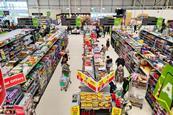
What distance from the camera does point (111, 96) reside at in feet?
14.8

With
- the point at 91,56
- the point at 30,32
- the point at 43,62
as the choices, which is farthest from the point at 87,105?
the point at 30,32

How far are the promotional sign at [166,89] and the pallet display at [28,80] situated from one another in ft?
12.3

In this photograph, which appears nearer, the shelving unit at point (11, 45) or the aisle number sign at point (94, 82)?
the aisle number sign at point (94, 82)

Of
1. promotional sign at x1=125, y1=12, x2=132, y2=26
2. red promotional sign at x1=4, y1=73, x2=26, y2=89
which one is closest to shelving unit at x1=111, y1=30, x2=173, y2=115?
red promotional sign at x1=4, y1=73, x2=26, y2=89

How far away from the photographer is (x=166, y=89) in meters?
4.09

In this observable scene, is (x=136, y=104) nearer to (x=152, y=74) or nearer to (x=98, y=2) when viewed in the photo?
(x=152, y=74)

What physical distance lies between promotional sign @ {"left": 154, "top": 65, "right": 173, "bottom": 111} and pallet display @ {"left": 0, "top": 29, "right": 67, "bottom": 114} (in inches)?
148

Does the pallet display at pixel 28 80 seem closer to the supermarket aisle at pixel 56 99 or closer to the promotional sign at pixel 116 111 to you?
the supermarket aisle at pixel 56 99

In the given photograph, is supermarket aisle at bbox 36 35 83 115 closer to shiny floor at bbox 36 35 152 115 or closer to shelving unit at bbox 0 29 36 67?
shiny floor at bbox 36 35 152 115

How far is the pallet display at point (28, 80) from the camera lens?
475 centimetres

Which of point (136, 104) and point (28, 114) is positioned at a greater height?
point (28, 114)

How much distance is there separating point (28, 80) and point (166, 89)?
15.4 ft

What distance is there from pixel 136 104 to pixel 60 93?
138 inches

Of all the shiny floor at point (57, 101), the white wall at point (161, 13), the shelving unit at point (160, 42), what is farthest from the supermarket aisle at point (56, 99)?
the white wall at point (161, 13)
